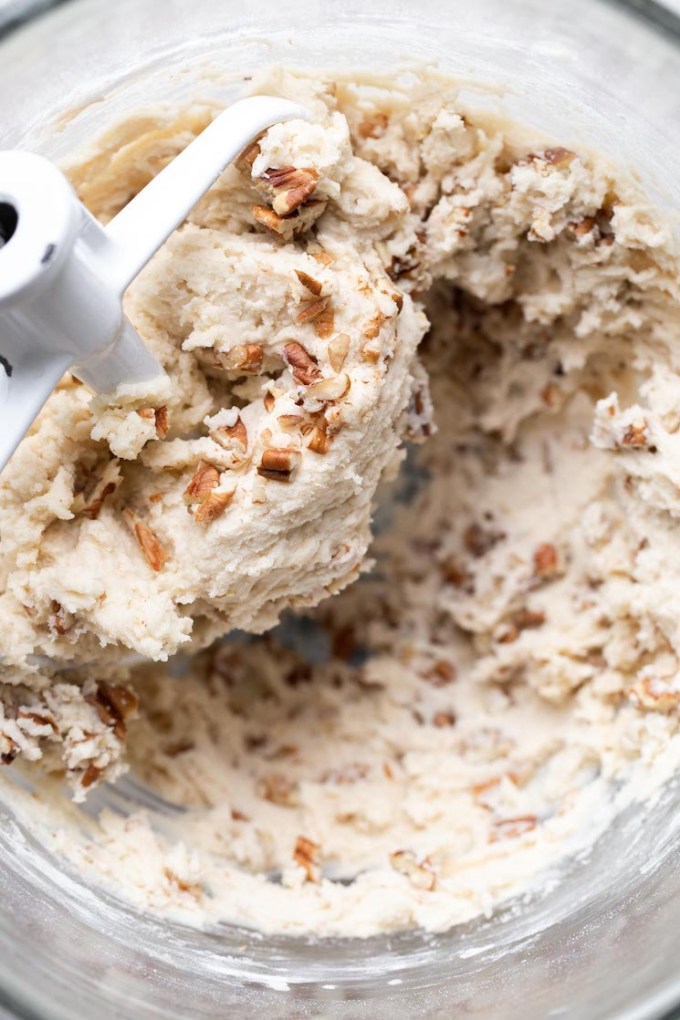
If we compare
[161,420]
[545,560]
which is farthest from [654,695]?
[161,420]

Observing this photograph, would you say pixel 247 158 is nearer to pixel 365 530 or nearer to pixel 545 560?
pixel 365 530

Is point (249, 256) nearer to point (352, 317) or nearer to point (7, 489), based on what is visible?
point (352, 317)

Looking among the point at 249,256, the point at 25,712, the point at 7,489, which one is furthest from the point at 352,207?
the point at 25,712

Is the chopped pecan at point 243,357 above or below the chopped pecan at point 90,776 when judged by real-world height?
above

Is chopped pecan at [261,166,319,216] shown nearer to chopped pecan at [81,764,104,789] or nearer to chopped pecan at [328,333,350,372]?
chopped pecan at [328,333,350,372]

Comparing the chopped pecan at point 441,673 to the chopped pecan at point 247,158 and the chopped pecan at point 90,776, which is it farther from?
the chopped pecan at point 247,158

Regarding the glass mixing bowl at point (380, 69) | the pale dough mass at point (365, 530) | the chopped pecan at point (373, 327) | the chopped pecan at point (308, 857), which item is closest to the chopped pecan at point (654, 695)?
the pale dough mass at point (365, 530)
